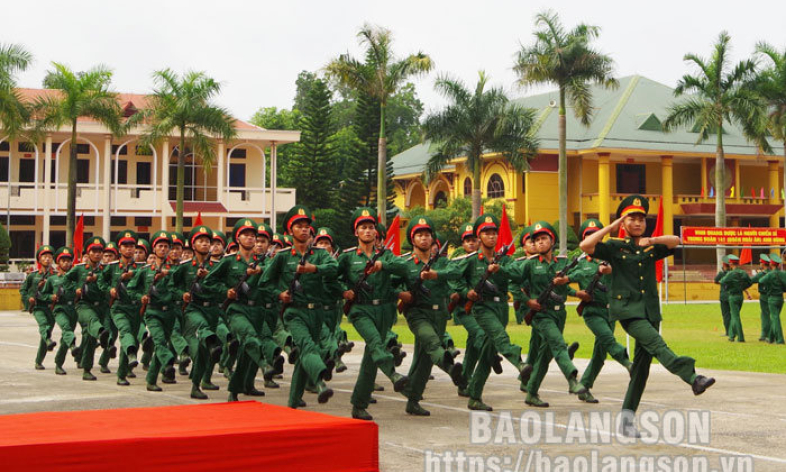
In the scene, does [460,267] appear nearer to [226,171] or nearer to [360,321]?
[360,321]

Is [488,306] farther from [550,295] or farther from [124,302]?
[124,302]

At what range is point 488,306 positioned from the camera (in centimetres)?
1109

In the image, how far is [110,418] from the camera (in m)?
7.65

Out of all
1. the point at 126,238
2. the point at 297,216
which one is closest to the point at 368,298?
the point at 297,216

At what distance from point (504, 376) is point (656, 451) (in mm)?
6808

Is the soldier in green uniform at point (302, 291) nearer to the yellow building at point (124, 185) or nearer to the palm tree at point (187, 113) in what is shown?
the palm tree at point (187, 113)

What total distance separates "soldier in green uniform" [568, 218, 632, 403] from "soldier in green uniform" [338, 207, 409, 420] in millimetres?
2610

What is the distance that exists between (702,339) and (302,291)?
15842 millimetres

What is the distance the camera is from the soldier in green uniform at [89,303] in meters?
14.8

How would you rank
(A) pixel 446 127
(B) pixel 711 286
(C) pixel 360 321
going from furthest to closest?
(B) pixel 711 286, (A) pixel 446 127, (C) pixel 360 321

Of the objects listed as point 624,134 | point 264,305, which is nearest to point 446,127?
point 624,134

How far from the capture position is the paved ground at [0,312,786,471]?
7996 mm

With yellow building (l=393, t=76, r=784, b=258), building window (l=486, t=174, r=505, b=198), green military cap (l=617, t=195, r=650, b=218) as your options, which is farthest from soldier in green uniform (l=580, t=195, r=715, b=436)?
building window (l=486, t=174, r=505, b=198)

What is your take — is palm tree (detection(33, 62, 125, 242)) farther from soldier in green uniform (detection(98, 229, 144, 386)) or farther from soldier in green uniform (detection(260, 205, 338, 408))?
soldier in green uniform (detection(260, 205, 338, 408))
